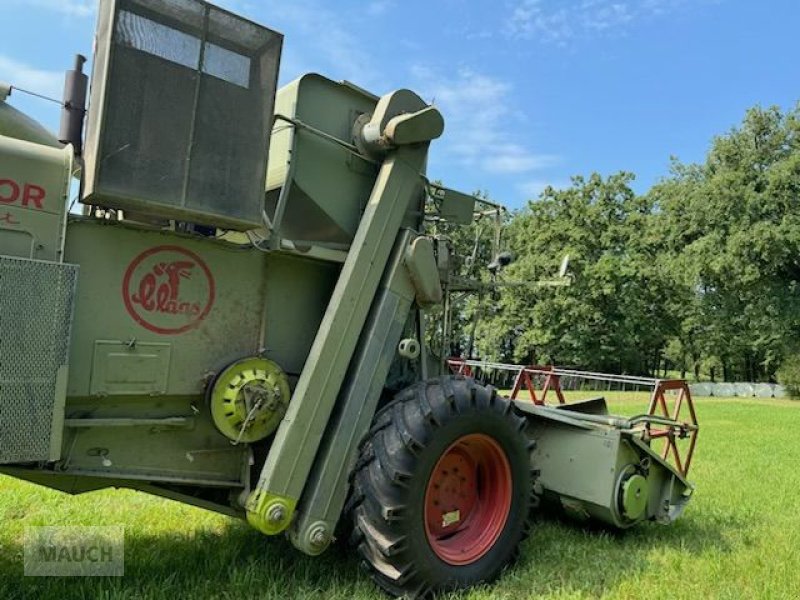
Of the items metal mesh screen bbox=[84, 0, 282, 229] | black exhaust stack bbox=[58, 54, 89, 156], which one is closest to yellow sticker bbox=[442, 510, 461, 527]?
metal mesh screen bbox=[84, 0, 282, 229]

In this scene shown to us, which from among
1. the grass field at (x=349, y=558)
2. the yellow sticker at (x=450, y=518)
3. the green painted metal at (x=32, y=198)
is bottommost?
the grass field at (x=349, y=558)

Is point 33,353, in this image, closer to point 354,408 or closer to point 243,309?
point 243,309

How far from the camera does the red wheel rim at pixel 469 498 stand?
416 cm

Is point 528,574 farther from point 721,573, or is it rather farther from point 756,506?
point 756,506

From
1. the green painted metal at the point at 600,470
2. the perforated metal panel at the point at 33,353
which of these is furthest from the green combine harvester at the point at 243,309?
the green painted metal at the point at 600,470

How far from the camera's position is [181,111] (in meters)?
3.36

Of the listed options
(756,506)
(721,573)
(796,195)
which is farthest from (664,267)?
(721,573)

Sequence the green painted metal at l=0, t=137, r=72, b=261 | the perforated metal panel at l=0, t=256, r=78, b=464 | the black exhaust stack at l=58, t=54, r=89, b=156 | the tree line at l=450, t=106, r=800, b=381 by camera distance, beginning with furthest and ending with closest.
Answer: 1. the tree line at l=450, t=106, r=800, b=381
2. the black exhaust stack at l=58, t=54, r=89, b=156
3. the green painted metal at l=0, t=137, r=72, b=261
4. the perforated metal panel at l=0, t=256, r=78, b=464

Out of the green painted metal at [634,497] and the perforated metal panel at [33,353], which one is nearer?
the perforated metal panel at [33,353]

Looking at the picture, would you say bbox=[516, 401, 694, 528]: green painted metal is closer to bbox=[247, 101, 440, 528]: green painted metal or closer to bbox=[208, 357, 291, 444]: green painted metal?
bbox=[247, 101, 440, 528]: green painted metal

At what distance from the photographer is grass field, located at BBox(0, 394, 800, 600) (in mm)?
3793

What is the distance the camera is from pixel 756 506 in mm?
6719

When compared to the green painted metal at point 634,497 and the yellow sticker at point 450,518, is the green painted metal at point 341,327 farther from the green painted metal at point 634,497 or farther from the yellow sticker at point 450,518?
the green painted metal at point 634,497

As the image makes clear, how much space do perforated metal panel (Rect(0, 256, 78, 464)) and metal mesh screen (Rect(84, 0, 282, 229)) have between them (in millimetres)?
449
